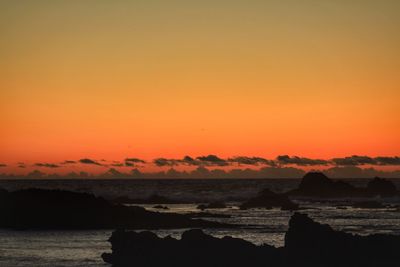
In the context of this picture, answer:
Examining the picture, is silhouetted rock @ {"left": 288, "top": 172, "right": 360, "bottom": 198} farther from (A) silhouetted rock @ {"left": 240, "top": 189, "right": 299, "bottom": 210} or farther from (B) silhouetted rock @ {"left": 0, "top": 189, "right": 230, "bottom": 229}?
(B) silhouetted rock @ {"left": 0, "top": 189, "right": 230, "bottom": 229}

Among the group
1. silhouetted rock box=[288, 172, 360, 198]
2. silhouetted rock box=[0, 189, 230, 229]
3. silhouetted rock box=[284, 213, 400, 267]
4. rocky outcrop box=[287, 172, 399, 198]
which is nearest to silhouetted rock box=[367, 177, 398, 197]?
rocky outcrop box=[287, 172, 399, 198]

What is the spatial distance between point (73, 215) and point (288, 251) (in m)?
44.7

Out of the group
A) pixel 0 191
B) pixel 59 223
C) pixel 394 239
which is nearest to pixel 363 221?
pixel 59 223

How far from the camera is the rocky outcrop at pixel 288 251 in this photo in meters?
42.3

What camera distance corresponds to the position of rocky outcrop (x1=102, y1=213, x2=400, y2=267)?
4234cm

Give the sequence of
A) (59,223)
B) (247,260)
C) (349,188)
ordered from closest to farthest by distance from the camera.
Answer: (247,260) < (59,223) < (349,188)

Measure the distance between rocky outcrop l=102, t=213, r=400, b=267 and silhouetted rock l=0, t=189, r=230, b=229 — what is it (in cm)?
3466

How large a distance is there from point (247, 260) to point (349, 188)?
146 m

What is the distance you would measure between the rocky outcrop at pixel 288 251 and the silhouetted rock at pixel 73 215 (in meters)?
34.7

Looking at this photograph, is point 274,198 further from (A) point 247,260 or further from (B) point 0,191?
(A) point 247,260

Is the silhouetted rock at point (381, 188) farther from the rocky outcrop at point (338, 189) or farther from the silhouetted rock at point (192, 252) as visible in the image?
the silhouetted rock at point (192, 252)

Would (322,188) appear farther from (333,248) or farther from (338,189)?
(333,248)

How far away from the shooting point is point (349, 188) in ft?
605

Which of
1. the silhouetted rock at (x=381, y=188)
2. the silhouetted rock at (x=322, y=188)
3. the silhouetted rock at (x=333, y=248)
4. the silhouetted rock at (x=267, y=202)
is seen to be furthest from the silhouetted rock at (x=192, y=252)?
the silhouetted rock at (x=322, y=188)
